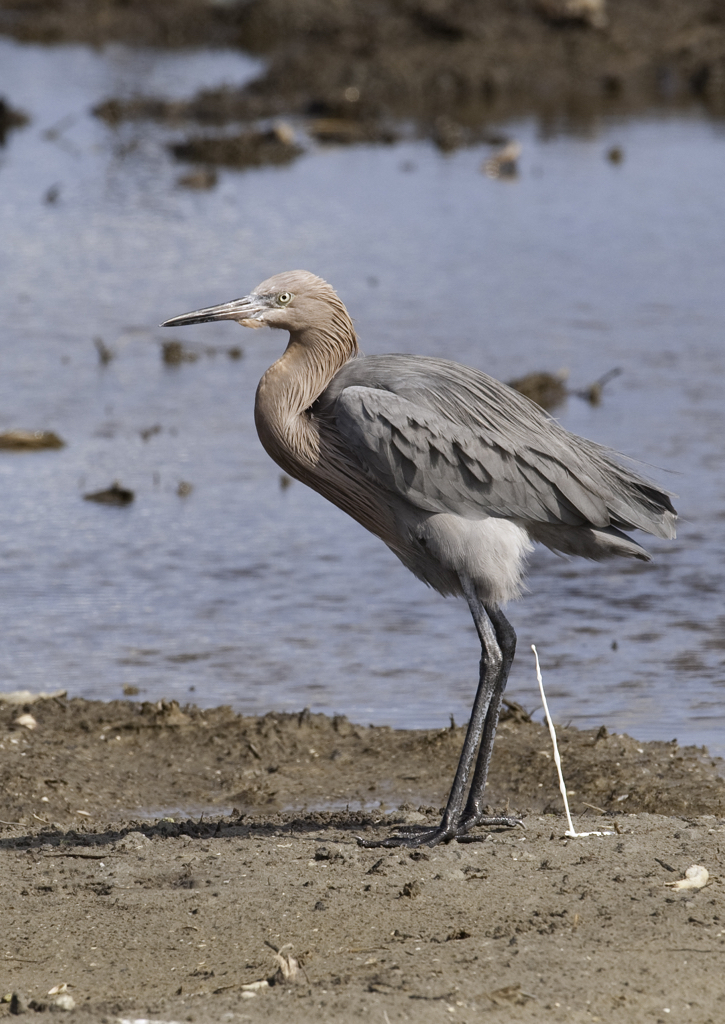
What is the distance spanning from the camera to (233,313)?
19.5ft

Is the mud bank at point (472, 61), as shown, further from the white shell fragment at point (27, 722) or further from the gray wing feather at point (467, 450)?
the gray wing feather at point (467, 450)

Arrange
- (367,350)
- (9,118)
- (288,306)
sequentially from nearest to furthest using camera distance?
(288,306), (367,350), (9,118)

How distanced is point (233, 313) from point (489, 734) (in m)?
1.92

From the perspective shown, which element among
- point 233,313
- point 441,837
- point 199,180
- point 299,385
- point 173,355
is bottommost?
point 441,837

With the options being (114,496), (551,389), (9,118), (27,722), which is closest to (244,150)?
(9,118)

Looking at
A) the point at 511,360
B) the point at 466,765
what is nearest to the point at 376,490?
the point at 466,765

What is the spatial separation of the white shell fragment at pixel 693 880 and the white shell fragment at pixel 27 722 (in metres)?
3.21

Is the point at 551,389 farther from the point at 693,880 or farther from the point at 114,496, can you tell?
the point at 693,880

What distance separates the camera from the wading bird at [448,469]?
5.63 meters

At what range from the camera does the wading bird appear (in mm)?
5629

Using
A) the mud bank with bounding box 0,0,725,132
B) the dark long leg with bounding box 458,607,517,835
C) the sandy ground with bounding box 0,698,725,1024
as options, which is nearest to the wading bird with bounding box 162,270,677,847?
the dark long leg with bounding box 458,607,517,835

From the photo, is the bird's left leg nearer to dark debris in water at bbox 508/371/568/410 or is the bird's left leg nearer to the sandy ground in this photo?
the sandy ground

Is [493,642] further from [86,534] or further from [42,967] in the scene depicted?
[86,534]

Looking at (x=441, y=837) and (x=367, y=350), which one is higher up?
(x=367, y=350)
